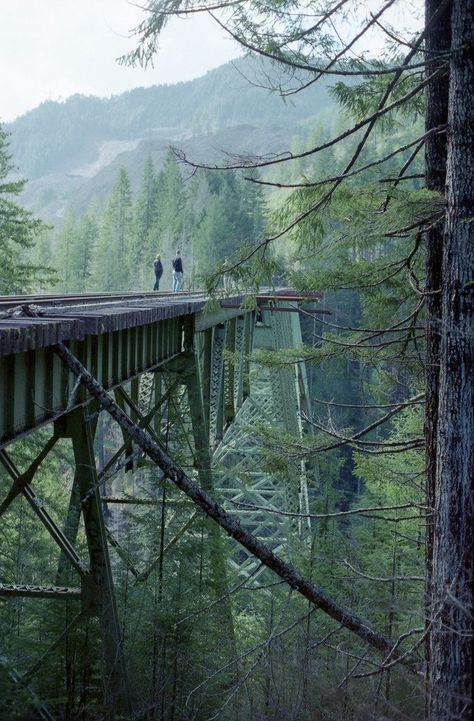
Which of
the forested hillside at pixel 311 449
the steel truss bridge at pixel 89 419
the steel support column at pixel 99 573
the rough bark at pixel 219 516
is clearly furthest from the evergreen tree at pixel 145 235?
the rough bark at pixel 219 516

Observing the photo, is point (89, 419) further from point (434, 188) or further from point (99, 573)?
point (434, 188)

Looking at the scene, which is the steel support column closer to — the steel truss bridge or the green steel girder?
the steel truss bridge

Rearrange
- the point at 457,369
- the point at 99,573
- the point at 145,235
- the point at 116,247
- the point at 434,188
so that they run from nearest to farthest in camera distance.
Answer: the point at 457,369 → the point at 434,188 → the point at 99,573 → the point at 145,235 → the point at 116,247

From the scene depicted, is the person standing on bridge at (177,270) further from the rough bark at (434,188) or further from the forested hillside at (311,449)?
the rough bark at (434,188)

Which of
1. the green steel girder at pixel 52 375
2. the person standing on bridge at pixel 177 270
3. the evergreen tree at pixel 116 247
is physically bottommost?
the green steel girder at pixel 52 375

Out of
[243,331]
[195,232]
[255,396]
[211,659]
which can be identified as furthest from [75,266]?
[211,659]

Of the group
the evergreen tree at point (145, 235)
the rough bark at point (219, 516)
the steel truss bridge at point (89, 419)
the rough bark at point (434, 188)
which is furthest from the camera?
the evergreen tree at point (145, 235)

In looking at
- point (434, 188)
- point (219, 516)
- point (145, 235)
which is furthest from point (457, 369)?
point (145, 235)

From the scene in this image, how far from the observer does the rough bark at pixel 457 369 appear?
4.29m

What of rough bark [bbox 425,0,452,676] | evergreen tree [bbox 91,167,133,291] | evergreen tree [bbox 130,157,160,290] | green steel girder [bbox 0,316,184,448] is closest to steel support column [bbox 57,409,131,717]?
green steel girder [bbox 0,316,184,448]

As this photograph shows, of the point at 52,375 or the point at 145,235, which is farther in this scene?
the point at 145,235

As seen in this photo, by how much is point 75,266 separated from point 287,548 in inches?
2467

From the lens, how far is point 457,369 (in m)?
4.50

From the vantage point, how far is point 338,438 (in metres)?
5.75
